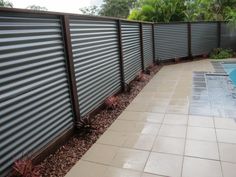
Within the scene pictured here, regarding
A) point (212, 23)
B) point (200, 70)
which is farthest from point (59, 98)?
point (212, 23)

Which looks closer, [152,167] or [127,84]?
[152,167]

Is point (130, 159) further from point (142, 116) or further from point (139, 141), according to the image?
point (142, 116)

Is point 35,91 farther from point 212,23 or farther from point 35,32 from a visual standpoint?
point 212,23

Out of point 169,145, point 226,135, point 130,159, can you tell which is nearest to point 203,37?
point 226,135

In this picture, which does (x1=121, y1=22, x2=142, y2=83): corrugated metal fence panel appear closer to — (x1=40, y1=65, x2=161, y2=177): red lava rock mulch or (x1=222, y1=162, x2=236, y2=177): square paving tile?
(x1=40, y1=65, x2=161, y2=177): red lava rock mulch

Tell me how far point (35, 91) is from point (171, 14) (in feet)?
35.2

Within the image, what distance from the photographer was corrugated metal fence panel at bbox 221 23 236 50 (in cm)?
1082

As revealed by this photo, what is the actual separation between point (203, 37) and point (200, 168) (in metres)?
9.04

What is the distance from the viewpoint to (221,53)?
10508 mm

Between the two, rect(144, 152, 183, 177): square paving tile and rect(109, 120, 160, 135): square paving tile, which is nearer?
rect(144, 152, 183, 177): square paving tile

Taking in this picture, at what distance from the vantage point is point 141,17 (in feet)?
39.3

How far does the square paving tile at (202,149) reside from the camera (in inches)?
108

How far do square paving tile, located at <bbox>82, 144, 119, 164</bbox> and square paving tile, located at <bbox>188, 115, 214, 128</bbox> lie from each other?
1.41 m

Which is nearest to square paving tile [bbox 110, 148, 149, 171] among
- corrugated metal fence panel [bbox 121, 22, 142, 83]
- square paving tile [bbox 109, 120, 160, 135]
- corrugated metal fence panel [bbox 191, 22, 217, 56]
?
square paving tile [bbox 109, 120, 160, 135]
